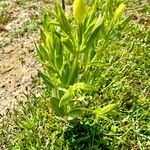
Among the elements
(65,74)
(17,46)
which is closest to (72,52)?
(65,74)

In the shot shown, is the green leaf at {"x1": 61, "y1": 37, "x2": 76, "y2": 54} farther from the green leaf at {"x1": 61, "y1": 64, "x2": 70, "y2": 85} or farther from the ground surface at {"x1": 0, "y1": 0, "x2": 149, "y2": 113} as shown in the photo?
the ground surface at {"x1": 0, "y1": 0, "x2": 149, "y2": 113}

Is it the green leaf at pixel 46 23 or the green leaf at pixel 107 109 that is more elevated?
the green leaf at pixel 46 23

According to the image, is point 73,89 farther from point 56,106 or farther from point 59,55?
point 56,106

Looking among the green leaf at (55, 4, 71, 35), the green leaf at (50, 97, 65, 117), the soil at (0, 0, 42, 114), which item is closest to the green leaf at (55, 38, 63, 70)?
the green leaf at (55, 4, 71, 35)


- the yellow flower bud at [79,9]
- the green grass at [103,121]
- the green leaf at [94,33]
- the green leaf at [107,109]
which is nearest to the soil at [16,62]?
the green grass at [103,121]

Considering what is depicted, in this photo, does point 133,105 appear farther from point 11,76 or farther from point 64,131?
point 11,76

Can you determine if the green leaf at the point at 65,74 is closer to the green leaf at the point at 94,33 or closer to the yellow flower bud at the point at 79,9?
the green leaf at the point at 94,33

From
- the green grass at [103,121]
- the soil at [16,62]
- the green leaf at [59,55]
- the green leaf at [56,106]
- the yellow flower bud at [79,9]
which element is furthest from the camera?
the soil at [16,62]
